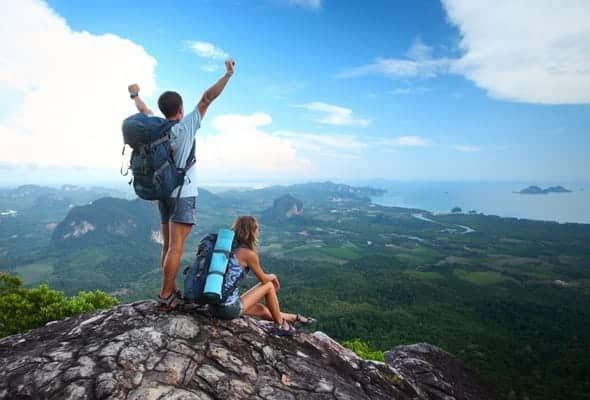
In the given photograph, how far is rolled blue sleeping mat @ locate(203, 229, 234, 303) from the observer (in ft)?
18.4

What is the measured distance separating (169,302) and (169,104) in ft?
11.6

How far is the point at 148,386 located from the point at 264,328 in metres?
2.56

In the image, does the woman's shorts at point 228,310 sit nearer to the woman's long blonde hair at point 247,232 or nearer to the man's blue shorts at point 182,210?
the woman's long blonde hair at point 247,232

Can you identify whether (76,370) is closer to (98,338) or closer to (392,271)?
(98,338)

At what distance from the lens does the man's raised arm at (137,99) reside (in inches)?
245

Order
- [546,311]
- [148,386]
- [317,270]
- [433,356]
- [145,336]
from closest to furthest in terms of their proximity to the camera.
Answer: [148,386] → [145,336] → [433,356] → [546,311] → [317,270]

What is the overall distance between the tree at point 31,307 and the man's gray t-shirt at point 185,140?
1274 centimetres

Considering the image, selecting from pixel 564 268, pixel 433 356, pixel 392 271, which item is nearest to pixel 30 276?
pixel 392 271

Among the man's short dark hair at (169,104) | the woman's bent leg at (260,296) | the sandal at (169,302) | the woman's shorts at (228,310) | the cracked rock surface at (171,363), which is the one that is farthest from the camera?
the woman's bent leg at (260,296)

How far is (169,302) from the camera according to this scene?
6.23m

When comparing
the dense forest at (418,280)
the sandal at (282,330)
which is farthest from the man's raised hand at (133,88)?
the dense forest at (418,280)

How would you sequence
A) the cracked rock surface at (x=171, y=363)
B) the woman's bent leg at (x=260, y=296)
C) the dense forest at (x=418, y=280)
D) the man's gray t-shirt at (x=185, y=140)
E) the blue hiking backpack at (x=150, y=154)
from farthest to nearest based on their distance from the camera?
the dense forest at (x=418, y=280), the woman's bent leg at (x=260, y=296), the man's gray t-shirt at (x=185, y=140), the blue hiking backpack at (x=150, y=154), the cracked rock surface at (x=171, y=363)

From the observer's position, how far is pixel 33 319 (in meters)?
14.5

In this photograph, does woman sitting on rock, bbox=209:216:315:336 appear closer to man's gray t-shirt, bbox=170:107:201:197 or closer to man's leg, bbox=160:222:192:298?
man's leg, bbox=160:222:192:298
